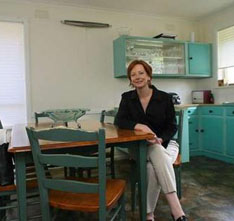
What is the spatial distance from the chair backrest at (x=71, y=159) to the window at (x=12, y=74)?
2.63m

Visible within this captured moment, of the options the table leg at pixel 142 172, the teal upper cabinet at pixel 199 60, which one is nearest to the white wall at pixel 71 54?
the teal upper cabinet at pixel 199 60

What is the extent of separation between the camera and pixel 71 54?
3953 mm

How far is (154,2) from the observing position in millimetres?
3887

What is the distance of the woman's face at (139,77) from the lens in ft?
6.64

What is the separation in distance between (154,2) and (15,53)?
88.8 inches

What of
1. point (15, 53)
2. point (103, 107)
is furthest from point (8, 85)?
point (103, 107)

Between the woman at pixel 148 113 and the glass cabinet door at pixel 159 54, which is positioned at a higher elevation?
the glass cabinet door at pixel 159 54

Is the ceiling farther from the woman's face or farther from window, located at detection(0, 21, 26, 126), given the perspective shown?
the woman's face

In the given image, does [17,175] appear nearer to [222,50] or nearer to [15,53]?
[15,53]

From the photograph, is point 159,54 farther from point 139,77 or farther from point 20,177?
point 20,177

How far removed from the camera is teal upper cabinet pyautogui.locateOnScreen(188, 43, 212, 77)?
4.43 meters

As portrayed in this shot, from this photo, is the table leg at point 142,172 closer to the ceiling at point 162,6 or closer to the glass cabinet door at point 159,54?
the glass cabinet door at point 159,54

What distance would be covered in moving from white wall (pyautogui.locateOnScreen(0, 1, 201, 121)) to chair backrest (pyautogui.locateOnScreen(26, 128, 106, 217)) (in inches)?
103

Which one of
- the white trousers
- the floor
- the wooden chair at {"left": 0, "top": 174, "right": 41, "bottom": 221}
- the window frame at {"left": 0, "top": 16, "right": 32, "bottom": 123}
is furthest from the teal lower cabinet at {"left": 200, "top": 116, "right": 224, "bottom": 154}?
the wooden chair at {"left": 0, "top": 174, "right": 41, "bottom": 221}
